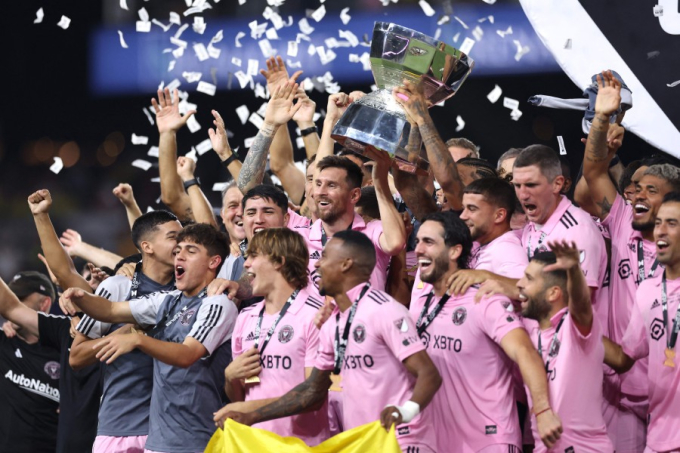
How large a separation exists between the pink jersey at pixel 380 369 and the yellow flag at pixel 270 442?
0.41 ft

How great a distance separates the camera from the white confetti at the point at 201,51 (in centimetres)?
795

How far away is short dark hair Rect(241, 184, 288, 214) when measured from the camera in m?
5.08

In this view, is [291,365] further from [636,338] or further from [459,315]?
[636,338]

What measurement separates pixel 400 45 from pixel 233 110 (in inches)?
136

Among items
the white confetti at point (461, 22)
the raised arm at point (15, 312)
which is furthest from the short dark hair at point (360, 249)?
the white confetti at point (461, 22)

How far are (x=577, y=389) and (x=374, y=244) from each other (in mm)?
1270

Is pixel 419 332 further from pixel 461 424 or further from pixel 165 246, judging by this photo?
pixel 165 246

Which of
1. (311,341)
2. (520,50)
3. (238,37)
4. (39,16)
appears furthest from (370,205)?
(39,16)

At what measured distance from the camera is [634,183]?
15.2ft

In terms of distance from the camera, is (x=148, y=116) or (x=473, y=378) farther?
(x=148, y=116)

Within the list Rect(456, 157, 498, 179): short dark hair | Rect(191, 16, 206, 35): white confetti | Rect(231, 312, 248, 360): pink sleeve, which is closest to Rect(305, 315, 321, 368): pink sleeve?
Rect(231, 312, 248, 360): pink sleeve

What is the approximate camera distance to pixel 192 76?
8.02m

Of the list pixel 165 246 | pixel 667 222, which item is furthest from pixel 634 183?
pixel 165 246

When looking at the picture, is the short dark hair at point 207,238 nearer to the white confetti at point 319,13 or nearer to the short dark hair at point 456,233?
the short dark hair at point 456,233
